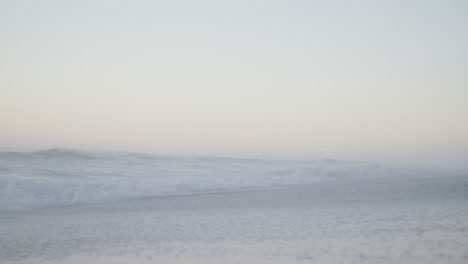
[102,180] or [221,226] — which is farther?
[102,180]

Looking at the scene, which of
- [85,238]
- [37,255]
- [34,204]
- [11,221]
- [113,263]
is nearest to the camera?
[113,263]

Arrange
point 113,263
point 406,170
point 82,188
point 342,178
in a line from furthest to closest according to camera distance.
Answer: point 406,170 < point 342,178 < point 82,188 < point 113,263

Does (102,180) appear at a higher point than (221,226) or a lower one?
higher

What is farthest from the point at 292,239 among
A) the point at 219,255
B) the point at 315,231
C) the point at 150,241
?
the point at 150,241

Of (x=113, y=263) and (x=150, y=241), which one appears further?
(x=150, y=241)

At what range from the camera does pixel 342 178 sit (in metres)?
21.8

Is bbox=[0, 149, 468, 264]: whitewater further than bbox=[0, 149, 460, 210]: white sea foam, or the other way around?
Answer: bbox=[0, 149, 460, 210]: white sea foam

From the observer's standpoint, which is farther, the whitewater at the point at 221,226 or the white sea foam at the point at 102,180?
the white sea foam at the point at 102,180

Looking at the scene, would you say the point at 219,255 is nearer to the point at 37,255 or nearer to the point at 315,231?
the point at 315,231

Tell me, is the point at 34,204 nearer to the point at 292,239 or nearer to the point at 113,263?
the point at 113,263

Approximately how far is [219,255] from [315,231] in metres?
1.95

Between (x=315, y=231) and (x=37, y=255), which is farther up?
(x=315, y=231)

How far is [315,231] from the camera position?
658 centimetres

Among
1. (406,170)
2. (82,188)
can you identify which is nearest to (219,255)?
(82,188)
